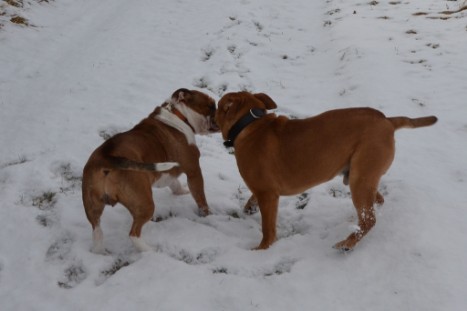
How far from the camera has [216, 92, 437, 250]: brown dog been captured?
3.60 m

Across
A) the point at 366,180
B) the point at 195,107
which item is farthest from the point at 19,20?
the point at 366,180

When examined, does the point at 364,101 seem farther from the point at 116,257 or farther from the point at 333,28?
the point at 116,257

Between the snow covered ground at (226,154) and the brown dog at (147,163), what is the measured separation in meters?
0.35

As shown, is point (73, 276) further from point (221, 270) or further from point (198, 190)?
point (198, 190)

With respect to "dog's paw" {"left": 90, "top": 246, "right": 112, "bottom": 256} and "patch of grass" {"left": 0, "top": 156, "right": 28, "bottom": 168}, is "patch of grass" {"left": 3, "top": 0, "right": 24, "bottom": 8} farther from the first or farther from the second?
"dog's paw" {"left": 90, "top": 246, "right": 112, "bottom": 256}

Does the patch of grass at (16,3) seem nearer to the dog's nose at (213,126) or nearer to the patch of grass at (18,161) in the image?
the patch of grass at (18,161)

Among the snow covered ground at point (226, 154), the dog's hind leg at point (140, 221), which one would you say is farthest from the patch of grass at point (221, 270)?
the dog's hind leg at point (140, 221)

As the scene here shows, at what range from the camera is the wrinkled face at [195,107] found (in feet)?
15.5

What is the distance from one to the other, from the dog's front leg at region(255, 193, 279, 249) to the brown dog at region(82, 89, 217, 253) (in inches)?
33.7

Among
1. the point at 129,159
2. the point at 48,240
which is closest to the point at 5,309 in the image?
the point at 48,240

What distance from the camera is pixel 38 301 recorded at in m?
3.34

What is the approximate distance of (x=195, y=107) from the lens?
15.5ft

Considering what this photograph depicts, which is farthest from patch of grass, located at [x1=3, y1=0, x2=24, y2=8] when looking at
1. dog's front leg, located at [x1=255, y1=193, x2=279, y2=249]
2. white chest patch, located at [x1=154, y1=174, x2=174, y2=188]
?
dog's front leg, located at [x1=255, y1=193, x2=279, y2=249]

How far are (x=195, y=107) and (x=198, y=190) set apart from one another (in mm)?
962
